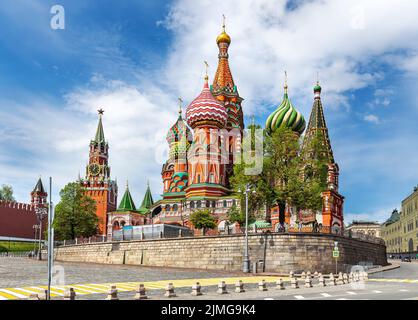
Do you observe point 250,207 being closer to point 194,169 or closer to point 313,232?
point 313,232

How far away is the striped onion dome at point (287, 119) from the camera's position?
7681cm

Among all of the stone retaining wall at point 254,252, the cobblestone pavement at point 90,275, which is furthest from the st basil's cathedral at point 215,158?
the cobblestone pavement at point 90,275

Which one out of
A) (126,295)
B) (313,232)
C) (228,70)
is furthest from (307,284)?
(228,70)

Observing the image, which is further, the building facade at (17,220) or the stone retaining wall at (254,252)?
the building facade at (17,220)

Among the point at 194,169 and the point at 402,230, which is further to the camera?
the point at 402,230

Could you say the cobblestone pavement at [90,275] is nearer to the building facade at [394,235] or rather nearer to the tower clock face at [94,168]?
the tower clock face at [94,168]

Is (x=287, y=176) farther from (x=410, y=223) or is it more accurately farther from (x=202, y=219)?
(x=410, y=223)

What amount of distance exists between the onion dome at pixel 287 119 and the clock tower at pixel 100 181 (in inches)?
1797

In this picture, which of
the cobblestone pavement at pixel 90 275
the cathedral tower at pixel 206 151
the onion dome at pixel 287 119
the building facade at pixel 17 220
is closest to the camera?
the cobblestone pavement at pixel 90 275

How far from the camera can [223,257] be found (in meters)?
43.8

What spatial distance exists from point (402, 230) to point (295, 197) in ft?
238

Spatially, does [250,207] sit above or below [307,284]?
above

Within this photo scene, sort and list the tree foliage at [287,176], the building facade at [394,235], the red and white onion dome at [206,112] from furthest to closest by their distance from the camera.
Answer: the building facade at [394,235], the red and white onion dome at [206,112], the tree foliage at [287,176]

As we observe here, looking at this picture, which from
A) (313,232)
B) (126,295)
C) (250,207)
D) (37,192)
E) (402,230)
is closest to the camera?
(126,295)
